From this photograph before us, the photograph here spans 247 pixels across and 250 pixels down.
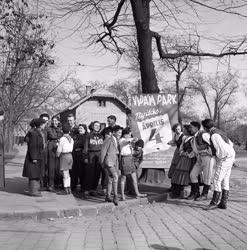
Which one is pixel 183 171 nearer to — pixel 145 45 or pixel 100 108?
pixel 145 45

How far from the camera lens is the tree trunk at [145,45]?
12820mm

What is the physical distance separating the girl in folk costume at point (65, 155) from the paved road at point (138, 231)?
192cm

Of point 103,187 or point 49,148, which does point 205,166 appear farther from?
point 49,148

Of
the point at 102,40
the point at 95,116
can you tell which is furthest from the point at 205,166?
the point at 95,116

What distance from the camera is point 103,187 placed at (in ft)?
36.2

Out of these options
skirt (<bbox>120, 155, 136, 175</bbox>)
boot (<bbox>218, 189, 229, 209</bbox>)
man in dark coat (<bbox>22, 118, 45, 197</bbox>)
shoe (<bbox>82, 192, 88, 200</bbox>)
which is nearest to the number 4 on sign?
skirt (<bbox>120, 155, 136, 175</bbox>)

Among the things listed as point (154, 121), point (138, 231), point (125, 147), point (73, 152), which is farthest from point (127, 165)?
point (138, 231)

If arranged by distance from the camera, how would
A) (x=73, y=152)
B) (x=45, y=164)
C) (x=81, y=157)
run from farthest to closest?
(x=45, y=164)
(x=73, y=152)
(x=81, y=157)

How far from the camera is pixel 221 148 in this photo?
874cm

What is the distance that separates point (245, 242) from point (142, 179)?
21.9ft

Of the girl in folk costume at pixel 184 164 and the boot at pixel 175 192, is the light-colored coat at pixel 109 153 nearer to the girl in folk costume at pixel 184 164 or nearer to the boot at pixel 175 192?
the girl in folk costume at pixel 184 164

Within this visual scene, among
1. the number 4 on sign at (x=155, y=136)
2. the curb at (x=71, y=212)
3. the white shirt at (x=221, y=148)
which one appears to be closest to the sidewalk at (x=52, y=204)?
the curb at (x=71, y=212)

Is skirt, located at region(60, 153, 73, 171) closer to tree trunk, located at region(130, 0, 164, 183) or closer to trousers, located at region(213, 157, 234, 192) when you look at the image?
tree trunk, located at region(130, 0, 164, 183)

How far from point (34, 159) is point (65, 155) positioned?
0.75 meters
